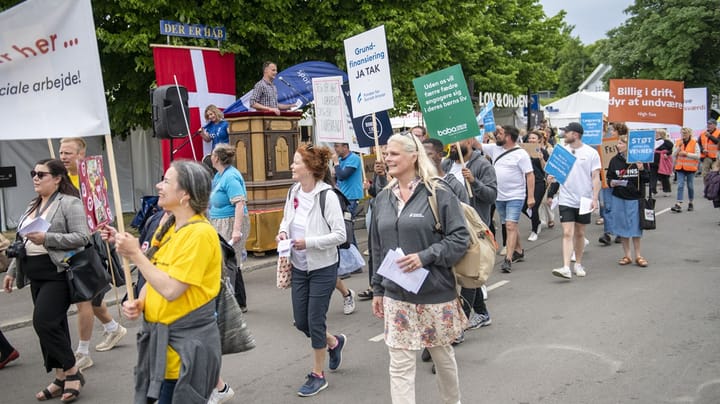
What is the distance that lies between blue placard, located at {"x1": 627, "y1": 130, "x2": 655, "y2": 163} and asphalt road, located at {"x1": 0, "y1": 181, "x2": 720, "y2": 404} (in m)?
1.56

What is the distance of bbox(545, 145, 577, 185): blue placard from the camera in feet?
28.5

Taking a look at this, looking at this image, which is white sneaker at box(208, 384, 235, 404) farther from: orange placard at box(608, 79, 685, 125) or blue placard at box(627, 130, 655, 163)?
orange placard at box(608, 79, 685, 125)

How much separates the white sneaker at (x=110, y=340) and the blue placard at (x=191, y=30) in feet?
22.6

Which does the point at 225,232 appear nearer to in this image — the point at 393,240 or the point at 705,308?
the point at 393,240

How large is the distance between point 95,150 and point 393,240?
1468cm

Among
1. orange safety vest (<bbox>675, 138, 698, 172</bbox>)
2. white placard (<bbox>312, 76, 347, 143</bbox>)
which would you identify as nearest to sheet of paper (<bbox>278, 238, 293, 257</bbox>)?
white placard (<bbox>312, 76, 347, 143</bbox>)

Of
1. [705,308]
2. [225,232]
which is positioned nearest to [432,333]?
[225,232]

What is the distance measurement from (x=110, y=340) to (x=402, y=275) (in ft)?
12.1

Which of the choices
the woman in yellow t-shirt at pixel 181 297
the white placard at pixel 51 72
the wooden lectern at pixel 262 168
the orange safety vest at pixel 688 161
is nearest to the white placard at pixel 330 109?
the wooden lectern at pixel 262 168

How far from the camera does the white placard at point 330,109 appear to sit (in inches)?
332

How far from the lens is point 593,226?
43.5ft

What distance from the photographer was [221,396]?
15.8 feet

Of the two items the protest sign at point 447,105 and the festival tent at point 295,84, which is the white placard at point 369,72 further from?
the festival tent at point 295,84

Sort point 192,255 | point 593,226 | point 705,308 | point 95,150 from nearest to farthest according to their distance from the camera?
point 192,255 → point 705,308 → point 593,226 → point 95,150
